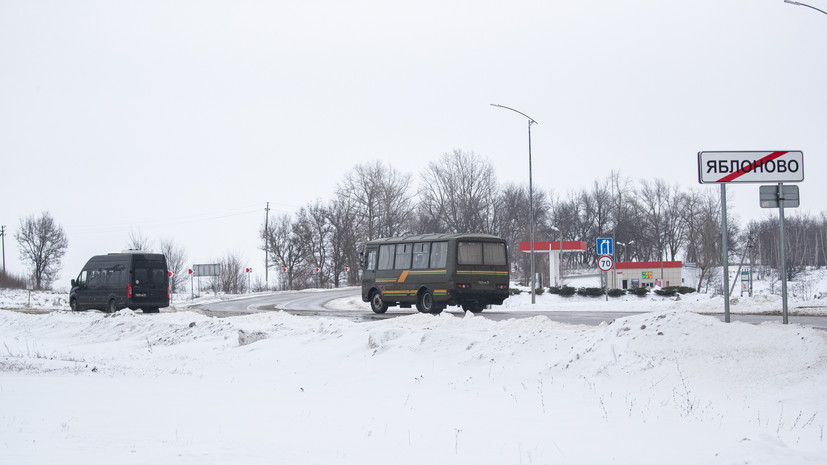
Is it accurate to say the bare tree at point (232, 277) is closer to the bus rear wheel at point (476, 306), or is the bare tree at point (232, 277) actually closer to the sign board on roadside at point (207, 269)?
the sign board on roadside at point (207, 269)

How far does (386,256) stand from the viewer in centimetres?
3023

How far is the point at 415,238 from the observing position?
96.0ft

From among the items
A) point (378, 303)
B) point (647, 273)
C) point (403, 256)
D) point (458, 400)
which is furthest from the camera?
point (647, 273)

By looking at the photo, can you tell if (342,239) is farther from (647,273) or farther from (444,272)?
(444,272)

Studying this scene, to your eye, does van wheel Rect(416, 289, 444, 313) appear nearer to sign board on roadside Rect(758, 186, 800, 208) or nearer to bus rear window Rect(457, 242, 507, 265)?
bus rear window Rect(457, 242, 507, 265)

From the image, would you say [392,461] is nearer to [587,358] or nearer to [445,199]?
[587,358]

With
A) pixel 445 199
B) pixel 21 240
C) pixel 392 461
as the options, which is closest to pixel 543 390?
pixel 392 461

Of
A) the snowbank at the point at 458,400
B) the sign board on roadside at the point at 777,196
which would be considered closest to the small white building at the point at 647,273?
the snowbank at the point at 458,400

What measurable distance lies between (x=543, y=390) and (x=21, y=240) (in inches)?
3741

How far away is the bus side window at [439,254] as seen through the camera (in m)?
27.6

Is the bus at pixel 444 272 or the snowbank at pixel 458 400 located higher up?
the bus at pixel 444 272

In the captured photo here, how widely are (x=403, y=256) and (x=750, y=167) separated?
60.1 feet

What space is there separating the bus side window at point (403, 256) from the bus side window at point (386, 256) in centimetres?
39

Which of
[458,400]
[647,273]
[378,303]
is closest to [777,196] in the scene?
[458,400]
